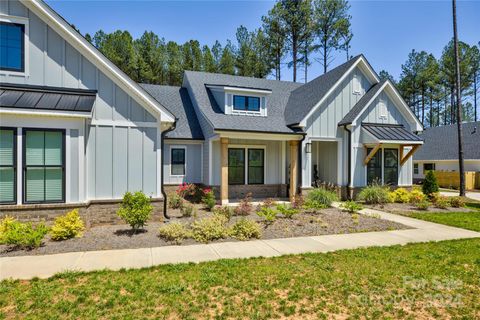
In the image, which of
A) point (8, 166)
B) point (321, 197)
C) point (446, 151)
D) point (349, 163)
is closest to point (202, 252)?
point (8, 166)

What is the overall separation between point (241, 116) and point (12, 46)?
9.84 metres

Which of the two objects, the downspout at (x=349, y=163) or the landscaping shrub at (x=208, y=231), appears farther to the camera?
the downspout at (x=349, y=163)

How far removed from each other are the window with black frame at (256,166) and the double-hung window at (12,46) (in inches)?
401

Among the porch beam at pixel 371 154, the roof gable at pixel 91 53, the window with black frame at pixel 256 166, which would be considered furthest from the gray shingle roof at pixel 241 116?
the porch beam at pixel 371 154

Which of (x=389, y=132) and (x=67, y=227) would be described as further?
(x=389, y=132)

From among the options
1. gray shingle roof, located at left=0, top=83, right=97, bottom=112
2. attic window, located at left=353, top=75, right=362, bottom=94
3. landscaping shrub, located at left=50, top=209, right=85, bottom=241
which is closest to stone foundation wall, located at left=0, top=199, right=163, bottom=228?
landscaping shrub, located at left=50, top=209, right=85, bottom=241

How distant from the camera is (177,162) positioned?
1452 cm

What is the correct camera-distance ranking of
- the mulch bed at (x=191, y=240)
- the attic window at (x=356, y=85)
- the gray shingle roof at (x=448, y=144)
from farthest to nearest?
1. the gray shingle roof at (x=448, y=144)
2. the attic window at (x=356, y=85)
3. the mulch bed at (x=191, y=240)

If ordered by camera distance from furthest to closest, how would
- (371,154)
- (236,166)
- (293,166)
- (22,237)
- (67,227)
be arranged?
1. (236,166)
2. (371,154)
3. (293,166)
4. (67,227)
5. (22,237)

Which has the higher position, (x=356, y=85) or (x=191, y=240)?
(x=356, y=85)

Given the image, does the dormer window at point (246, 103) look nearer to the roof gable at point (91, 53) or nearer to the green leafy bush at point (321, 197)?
the green leafy bush at point (321, 197)

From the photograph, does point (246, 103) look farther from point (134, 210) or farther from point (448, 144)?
point (448, 144)

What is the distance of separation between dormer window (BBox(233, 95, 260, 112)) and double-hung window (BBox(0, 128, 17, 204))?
10063 mm

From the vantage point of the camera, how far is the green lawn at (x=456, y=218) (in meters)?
9.62
